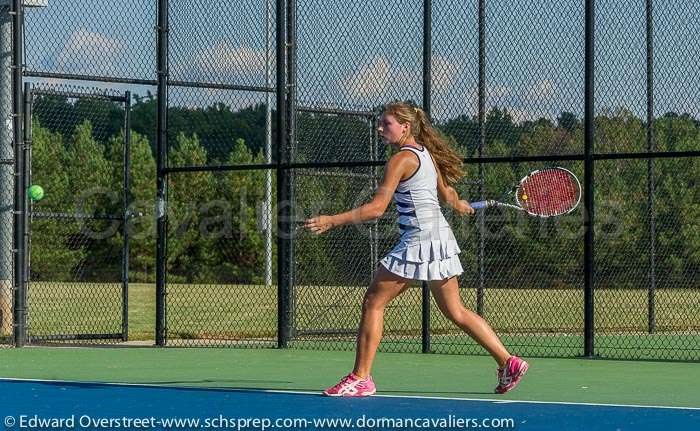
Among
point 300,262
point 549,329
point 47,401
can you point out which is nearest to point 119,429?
point 47,401

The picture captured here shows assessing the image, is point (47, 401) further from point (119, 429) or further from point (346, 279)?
point (346, 279)

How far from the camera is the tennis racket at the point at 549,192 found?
1050 cm

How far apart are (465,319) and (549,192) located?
6.94 feet

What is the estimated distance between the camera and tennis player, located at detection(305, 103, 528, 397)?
28.4ft

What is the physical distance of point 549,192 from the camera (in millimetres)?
10578

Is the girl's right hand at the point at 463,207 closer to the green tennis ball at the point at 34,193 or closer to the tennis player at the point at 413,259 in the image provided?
the tennis player at the point at 413,259

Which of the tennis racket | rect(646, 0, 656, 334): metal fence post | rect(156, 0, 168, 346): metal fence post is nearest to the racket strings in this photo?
the tennis racket

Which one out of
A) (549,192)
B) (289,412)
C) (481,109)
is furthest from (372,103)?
(289,412)

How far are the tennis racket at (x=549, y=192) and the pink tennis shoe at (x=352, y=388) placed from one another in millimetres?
2394

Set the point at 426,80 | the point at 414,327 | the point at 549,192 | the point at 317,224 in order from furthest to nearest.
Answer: the point at 414,327, the point at 426,80, the point at 549,192, the point at 317,224

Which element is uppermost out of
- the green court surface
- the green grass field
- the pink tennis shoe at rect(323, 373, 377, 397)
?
the pink tennis shoe at rect(323, 373, 377, 397)

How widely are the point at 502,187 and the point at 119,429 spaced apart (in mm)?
13632

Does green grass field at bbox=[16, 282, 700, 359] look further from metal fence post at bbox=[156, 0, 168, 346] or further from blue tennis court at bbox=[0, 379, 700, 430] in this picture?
blue tennis court at bbox=[0, 379, 700, 430]

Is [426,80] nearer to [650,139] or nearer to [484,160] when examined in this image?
[484,160]
